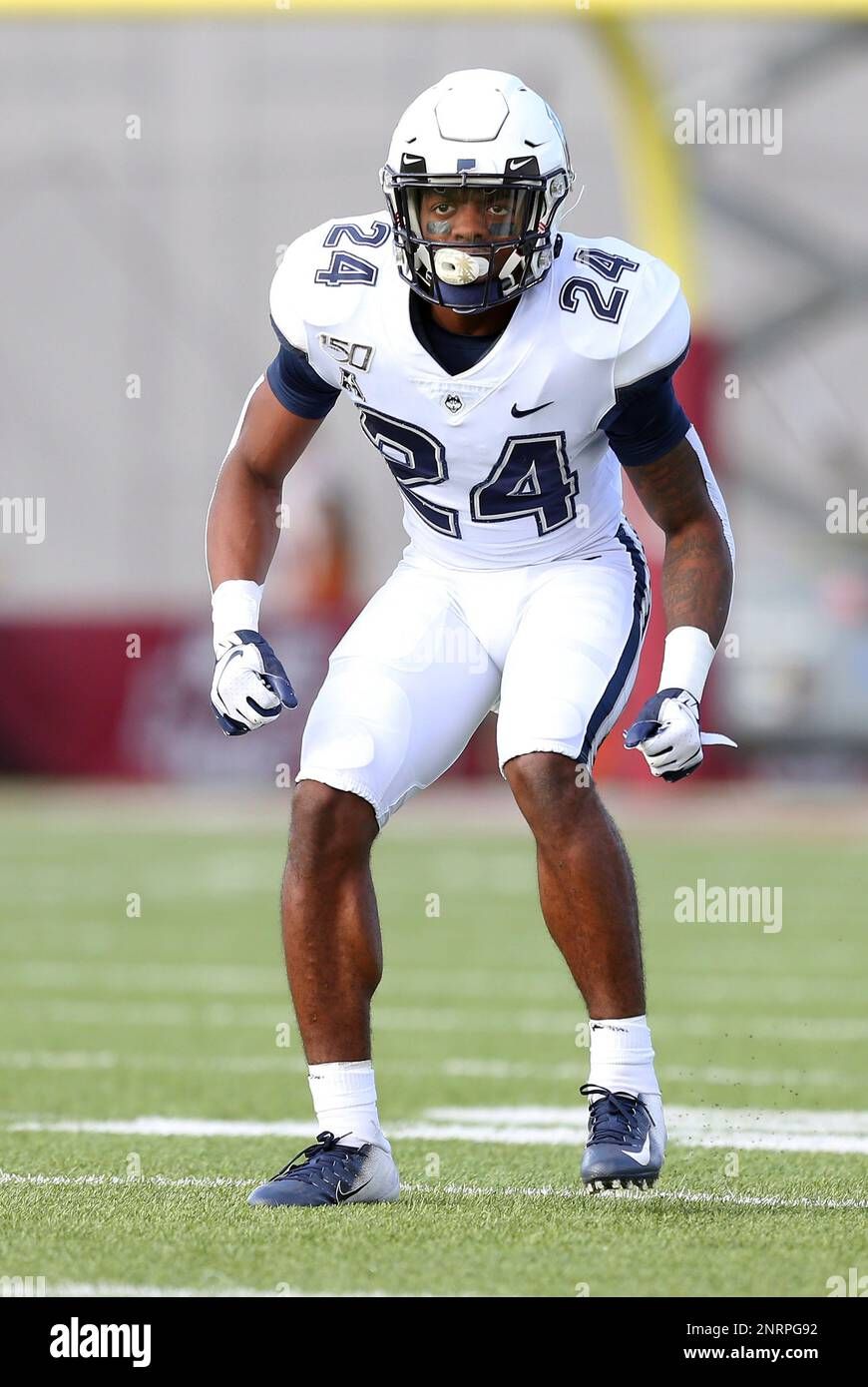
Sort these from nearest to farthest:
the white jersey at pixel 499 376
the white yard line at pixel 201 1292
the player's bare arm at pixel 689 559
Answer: the white yard line at pixel 201 1292 → the white jersey at pixel 499 376 → the player's bare arm at pixel 689 559

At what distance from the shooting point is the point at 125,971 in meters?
7.32

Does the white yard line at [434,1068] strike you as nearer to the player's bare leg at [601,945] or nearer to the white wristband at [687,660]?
the player's bare leg at [601,945]

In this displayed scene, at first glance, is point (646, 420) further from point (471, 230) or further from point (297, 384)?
point (297, 384)

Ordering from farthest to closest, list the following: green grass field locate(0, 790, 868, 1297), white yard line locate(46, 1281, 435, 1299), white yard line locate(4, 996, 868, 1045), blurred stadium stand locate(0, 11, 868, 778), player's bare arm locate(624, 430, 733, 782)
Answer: blurred stadium stand locate(0, 11, 868, 778)
white yard line locate(4, 996, 868, 1045)
player's bare arm locate(624, 430, 733, 782)
green grass field locate(0, 790, 868, 1297)
white yard line locate(46, 1281, 435, 1299)

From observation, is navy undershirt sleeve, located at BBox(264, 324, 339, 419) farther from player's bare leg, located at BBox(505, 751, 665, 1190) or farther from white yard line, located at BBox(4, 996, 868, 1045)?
white yard line, located at BBox(4, 996, 868, 1045)

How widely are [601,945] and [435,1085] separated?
5.16 feet

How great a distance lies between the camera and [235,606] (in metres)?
4.04

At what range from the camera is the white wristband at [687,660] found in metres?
3.93

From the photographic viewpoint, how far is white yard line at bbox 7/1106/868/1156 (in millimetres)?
4562

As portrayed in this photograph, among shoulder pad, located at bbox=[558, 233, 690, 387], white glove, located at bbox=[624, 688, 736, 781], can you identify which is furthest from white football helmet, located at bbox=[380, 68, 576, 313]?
white glove, located at bbox=[624, 688, 736, 781]

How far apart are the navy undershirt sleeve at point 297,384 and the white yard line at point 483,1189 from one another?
1.30 meters

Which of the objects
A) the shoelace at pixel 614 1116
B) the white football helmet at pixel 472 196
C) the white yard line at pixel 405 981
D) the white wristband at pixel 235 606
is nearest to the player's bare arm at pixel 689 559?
the white football helmet at pixel 472 196

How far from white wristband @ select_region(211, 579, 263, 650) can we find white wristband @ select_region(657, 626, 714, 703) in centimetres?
69

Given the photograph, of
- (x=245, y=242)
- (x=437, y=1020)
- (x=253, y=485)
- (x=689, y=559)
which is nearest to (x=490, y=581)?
(x=689, y=559)
